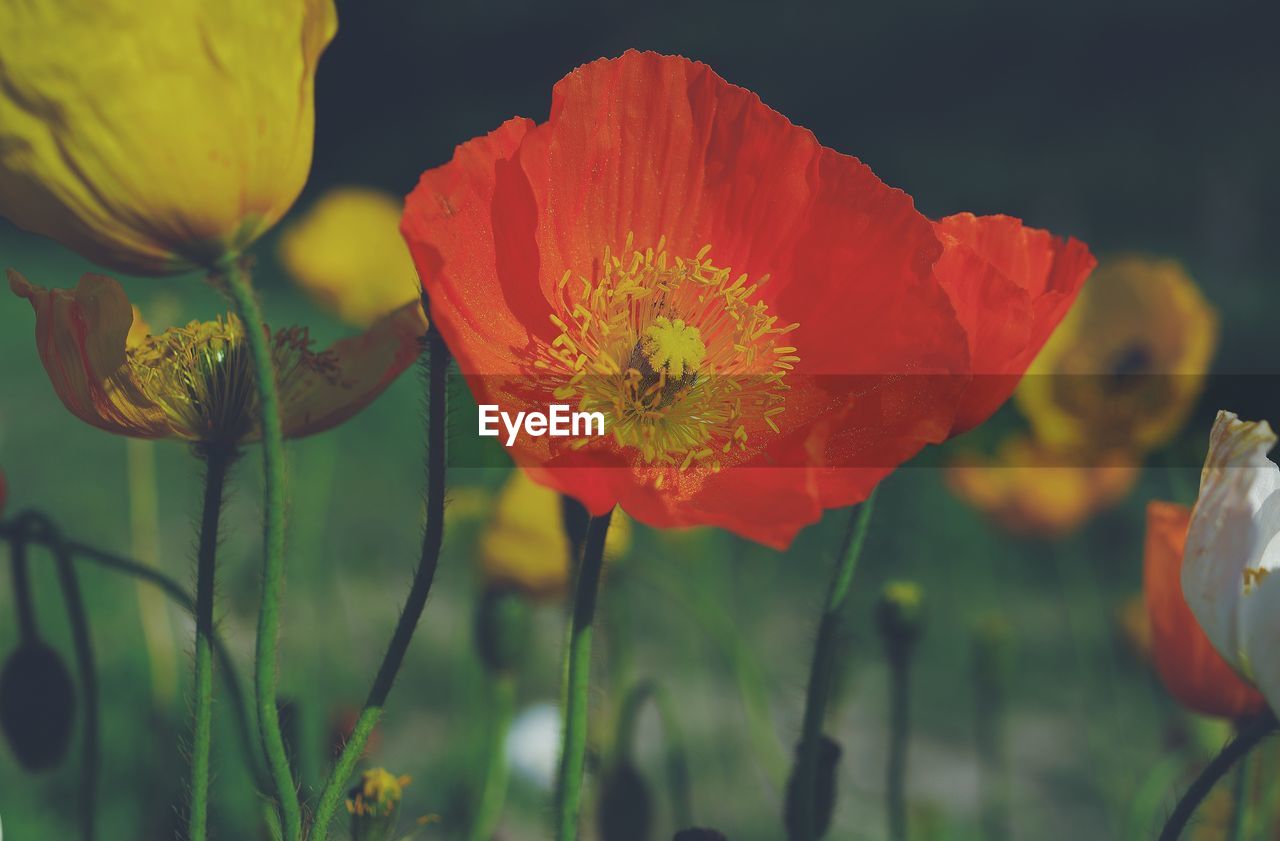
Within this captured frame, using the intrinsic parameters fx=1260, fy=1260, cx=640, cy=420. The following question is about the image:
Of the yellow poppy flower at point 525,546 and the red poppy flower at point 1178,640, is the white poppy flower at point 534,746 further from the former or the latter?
the red poppy flower at point 1178,640

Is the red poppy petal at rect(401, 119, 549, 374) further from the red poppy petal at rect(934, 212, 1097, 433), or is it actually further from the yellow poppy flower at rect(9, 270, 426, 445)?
the red poppy petal at rect(934, 212, 1097, 433)

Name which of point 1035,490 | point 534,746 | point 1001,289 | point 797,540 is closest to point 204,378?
point 1001,289

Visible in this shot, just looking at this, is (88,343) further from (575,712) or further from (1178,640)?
(1178,640)

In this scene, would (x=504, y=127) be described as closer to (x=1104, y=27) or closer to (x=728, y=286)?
(x=728, y=286)

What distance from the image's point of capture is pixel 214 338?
1.27ft

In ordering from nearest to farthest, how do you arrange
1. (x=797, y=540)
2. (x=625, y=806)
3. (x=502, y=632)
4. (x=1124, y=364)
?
(x=625, y=806), (x=502, y=632), (x=1124, y=364), (x=797, y=540)

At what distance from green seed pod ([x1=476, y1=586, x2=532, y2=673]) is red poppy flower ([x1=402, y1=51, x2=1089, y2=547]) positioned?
309 mm

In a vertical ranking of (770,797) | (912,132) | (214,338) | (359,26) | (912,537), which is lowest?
(770,797)

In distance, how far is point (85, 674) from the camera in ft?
1.38

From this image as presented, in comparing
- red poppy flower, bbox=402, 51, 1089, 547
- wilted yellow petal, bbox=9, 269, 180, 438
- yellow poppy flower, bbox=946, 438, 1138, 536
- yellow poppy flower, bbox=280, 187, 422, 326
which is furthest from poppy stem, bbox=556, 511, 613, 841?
yellow poppy flower, bbox=280, 187, 422, 326

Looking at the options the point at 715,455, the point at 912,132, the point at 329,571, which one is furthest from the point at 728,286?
the point at 912,132

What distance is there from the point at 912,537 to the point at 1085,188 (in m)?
2.58

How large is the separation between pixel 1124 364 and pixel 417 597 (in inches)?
29.1

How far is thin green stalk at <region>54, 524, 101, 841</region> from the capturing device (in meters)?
0.42
